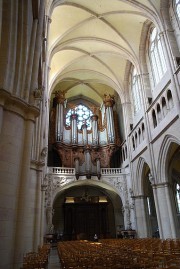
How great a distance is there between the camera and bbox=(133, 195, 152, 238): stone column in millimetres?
17469

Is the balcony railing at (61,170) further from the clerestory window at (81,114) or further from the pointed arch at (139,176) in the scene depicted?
the clerestory window at (81,114)

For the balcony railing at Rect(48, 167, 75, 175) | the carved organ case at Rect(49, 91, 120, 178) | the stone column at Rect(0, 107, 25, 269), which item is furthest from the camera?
the carved organ case at Rect(49, 91, 120, 178)

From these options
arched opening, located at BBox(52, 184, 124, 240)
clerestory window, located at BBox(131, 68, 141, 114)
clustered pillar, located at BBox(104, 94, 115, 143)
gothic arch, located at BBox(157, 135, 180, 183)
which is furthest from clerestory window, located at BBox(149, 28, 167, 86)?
arched opening, located at BBox(52, 184, 124, 240)

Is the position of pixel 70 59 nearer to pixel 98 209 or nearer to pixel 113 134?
pixel 113 134

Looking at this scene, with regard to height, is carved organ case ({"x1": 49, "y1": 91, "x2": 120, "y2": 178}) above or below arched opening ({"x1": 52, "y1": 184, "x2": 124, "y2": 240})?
above

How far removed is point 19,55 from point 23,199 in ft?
12.8

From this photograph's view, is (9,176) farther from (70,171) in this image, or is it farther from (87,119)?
(87,119)

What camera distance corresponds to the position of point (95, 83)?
27125mm

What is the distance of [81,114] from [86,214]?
37.0 feet

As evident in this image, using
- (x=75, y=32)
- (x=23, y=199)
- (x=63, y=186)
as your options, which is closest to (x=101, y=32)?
(x=75, y=32)

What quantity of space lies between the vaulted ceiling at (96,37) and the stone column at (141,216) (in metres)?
10.1

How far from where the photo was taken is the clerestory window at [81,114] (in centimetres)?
2611

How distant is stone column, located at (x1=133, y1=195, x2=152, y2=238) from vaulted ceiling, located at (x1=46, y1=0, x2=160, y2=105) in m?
10.1

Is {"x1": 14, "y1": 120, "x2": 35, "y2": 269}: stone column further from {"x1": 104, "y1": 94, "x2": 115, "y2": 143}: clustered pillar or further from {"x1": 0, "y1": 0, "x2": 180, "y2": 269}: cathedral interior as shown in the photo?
{"x1": 104, "y1": 94, "x2": 115, "y2": 143}: clustered pillar
